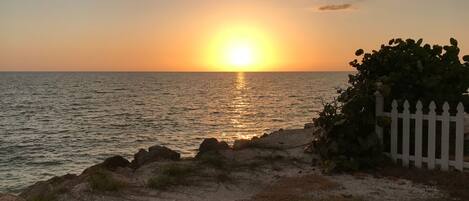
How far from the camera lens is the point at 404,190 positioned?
881 cm

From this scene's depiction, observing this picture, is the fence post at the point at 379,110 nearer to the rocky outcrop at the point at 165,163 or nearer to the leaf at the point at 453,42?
the rocky outcrop at the point at 165,163

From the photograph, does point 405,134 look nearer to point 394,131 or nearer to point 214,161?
point 394,131

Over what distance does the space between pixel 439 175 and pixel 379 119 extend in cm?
162

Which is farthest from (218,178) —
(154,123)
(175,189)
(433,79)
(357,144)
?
(154,123)

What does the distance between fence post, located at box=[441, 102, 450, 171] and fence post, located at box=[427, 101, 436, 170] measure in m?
0.16

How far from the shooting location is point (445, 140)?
31.9 ft

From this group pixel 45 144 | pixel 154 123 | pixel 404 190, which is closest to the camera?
pixel 404 190

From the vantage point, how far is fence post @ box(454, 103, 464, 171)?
31.0 ft

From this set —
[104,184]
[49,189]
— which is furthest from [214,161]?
[49,189]

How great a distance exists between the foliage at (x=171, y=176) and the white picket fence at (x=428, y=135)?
398cm

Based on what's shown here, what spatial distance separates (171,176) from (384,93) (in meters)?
4.50

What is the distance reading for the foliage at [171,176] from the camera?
30.4 ft

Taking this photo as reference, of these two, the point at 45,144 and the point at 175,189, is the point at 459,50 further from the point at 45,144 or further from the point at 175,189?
the point at 45,144

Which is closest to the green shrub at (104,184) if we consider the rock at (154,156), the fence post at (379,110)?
the rock at (154,156)
